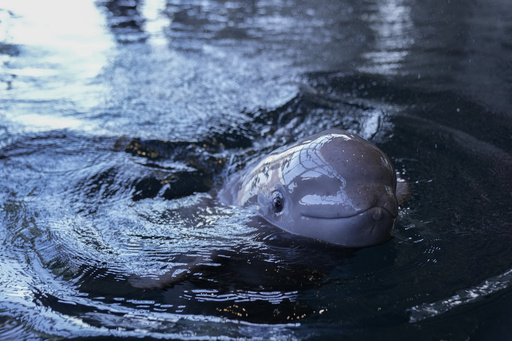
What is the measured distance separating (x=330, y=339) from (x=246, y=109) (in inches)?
165

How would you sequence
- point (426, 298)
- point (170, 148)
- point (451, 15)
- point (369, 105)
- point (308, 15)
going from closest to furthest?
point (426, 298) → point (170, 148) → point (369, 105) → point (451, 15) → point (308, 15)

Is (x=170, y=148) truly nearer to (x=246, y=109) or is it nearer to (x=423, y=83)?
(x=246, y=109)

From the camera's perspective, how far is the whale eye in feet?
13.2

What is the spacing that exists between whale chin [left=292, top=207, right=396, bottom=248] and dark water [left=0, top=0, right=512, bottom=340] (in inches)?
3.9

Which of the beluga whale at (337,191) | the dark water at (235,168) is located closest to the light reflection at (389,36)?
the dark water at (235,168)

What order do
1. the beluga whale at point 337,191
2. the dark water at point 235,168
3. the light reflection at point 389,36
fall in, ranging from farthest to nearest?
1. the light reflection at point 389,36
2. the beluga whale at point 337,191
3. the dark water at point 235,168

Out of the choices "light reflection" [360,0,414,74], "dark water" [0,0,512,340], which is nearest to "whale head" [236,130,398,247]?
"dark water" [0,0,512,340]

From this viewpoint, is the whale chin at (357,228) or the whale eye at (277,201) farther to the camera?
the whale eye at (277,201)

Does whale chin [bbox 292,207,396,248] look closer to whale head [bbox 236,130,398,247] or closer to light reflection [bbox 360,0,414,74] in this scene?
whale head [bbox 236,130,398,247]

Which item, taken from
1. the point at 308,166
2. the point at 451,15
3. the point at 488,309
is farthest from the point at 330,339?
the point at 451,15

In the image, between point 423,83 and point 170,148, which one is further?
point 423,83

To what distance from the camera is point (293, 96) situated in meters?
7.14

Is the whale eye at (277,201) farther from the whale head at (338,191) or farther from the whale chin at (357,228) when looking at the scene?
the whale chin at (357,228)

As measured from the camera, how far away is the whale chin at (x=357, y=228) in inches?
143
